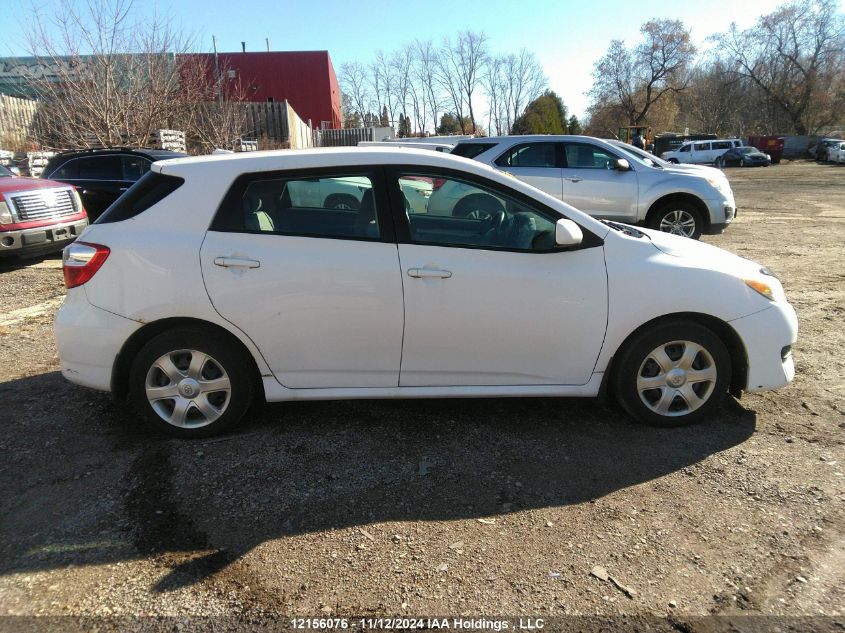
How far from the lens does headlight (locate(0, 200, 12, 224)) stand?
7.91 metres

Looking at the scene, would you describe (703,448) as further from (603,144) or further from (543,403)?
(603,144)

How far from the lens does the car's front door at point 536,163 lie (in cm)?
987

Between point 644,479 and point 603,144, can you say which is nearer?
point 644,479

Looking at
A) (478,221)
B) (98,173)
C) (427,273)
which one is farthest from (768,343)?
(98,173)

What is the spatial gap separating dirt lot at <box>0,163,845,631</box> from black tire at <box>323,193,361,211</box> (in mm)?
1400

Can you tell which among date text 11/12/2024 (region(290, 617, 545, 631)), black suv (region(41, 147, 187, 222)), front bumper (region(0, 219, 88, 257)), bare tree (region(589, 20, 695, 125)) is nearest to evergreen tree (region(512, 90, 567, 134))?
bare tree (region(589, 20, 695, 125))

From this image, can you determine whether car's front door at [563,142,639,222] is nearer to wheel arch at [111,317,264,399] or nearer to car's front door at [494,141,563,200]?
car's front door at [494,141,563,200]

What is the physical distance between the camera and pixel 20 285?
7684 mm

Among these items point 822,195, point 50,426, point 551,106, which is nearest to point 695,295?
point 50,426

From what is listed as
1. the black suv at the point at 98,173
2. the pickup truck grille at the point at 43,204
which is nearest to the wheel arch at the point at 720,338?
the pickup truck grille at the point at 43,204

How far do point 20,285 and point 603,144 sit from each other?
8960 millimetres

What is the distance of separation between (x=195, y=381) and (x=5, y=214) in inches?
256

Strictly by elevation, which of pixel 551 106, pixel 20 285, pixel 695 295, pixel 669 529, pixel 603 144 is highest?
pixel 551 106

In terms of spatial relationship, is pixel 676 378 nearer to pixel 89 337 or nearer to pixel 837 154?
pixel 89 337
